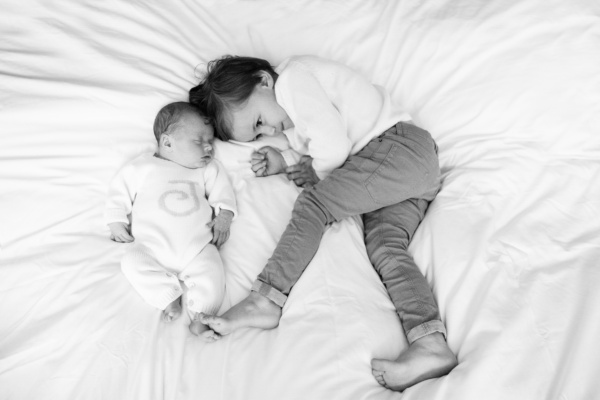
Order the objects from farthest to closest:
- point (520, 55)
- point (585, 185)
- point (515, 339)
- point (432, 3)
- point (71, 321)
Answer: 1. point (432, 3)
2. point (520, 55)
3. point (585, 185)
4. point (71, 321)
5. point (515, 339)

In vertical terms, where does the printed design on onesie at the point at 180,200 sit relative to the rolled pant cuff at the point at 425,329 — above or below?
above

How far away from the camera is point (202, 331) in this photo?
1.10m

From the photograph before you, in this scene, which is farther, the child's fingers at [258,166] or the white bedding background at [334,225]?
the child's fingers at [258,166]

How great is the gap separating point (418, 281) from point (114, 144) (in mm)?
864

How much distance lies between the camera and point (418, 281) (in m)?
1.15

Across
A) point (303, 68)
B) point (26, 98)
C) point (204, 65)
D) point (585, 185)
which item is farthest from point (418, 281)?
point (26, 98)

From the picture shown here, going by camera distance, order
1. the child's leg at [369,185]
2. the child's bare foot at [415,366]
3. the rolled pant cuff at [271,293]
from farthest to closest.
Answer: the child's leg at [369,185], the rolled pant cuff at [271,293], the child's bare foot at [415,366]

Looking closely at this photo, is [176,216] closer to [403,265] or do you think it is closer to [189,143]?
[189,143]

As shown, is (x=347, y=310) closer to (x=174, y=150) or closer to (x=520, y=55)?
(x=174, y=150)

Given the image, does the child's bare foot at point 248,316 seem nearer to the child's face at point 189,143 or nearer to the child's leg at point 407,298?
the child's leg at point 407,298

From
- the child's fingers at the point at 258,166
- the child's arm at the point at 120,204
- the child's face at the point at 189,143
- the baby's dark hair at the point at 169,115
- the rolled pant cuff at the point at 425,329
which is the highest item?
the baby's dark hair at the point at 169,115

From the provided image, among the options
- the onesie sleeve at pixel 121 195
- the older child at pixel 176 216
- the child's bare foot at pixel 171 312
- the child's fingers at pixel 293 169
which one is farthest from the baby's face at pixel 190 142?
the child's bare foot at pixel 171 312

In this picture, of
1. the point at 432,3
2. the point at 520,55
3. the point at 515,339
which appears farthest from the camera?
the point at 432,3

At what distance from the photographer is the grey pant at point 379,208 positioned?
1.17 meters
